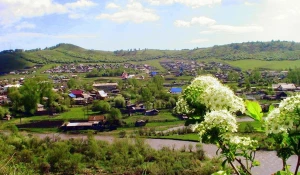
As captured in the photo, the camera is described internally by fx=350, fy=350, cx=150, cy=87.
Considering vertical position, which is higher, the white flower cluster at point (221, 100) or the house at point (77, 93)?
the white flower cluster at point (221, 100)

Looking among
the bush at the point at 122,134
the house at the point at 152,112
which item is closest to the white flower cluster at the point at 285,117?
the bush at the point at 122,134

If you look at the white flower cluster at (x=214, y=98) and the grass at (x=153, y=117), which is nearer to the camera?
the white flower cluster at (x=214, y=98)

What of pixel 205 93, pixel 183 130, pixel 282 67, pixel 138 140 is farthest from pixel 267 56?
pixel 205 93

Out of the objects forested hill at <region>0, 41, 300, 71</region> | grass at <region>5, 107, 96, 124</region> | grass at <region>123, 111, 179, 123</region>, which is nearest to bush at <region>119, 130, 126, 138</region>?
grass at <region>123, 111, 179, 123</region>

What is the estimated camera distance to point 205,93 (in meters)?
2.21

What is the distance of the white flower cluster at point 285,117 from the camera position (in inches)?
64.7

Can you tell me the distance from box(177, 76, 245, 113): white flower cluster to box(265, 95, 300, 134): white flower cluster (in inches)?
17.1

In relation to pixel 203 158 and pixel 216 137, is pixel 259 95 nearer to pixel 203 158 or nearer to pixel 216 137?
pixel 203 158

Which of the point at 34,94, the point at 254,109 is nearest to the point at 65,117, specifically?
the point at 34,94

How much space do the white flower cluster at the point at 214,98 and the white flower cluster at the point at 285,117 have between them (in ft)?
1.42

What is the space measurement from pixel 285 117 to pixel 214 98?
22.0 inches

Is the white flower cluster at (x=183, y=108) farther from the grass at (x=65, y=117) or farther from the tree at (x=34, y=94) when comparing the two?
the tree at (x=34, y=94)

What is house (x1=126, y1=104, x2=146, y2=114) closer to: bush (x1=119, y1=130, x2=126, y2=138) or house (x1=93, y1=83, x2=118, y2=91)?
bush (x1=119, y1=130, x2=126, y2=138)

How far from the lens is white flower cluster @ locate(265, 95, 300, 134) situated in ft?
5.40
